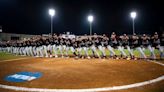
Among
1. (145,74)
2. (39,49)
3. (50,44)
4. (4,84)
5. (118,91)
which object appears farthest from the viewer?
(39,49)

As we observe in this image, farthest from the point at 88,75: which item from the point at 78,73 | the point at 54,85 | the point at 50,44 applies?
the point at 50,44

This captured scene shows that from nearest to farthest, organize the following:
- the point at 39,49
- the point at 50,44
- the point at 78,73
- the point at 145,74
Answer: the point at 145,74, the point at 78,73, the point at 50,44, the point at 39,49

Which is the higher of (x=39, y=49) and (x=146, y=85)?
(x=39, y=49)

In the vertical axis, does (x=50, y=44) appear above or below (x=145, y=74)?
above

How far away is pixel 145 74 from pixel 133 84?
87.6 inches

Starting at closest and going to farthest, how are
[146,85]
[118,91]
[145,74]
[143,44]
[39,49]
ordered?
[118,91]
[146,85]
[145,74]
[143,44]
[39,49]

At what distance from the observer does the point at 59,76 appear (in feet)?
35.5

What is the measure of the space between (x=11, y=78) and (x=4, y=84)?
1297mm

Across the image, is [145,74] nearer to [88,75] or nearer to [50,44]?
[88,75]

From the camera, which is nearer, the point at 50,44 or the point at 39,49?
the point at 50,44

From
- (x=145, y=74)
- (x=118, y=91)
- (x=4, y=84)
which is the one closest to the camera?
(x=118, y=91)

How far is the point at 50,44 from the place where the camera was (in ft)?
75.7

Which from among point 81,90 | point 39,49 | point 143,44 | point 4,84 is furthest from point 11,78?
point 39,49

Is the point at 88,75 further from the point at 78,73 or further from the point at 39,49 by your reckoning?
the point at 39,49
